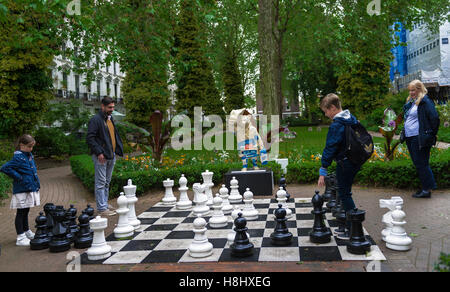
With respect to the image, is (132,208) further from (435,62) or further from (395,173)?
(435,62)

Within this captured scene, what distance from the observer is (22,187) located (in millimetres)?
4645

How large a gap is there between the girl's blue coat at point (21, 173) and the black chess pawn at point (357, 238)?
157 inches

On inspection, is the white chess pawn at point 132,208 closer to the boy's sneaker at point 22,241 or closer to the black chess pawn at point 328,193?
the boy's sneaker at point 22,241

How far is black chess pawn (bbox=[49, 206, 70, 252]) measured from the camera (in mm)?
4188

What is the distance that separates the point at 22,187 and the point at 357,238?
162 inches

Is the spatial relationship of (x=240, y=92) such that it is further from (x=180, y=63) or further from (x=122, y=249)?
(x=122, y=249)

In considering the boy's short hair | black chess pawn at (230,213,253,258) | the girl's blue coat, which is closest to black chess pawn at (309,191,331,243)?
black chess pawn at (230,213,253,258)

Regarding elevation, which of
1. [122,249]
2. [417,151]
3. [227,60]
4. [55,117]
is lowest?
[122,249]

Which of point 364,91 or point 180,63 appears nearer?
point 180,63

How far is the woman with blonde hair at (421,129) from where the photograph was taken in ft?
19.4

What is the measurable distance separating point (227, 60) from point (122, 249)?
32.4 meters

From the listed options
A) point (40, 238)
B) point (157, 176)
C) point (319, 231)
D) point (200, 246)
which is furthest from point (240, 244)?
point (157, 176)

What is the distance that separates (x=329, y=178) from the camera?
5.84 metres

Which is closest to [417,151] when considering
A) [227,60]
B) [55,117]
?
[55,117]
